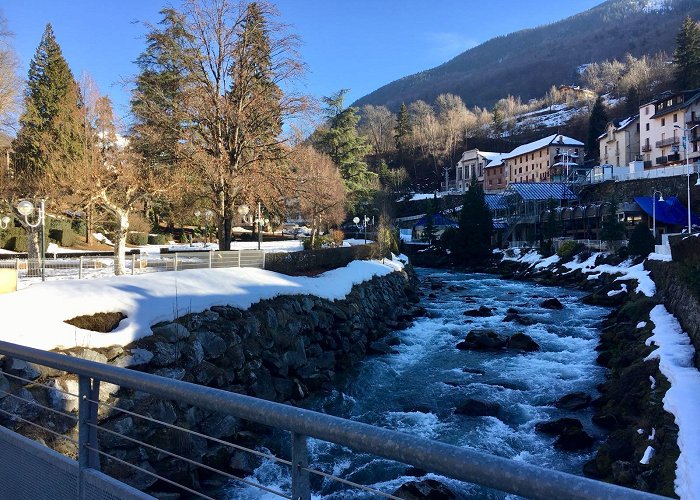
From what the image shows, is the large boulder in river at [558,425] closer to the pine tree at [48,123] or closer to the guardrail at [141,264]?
the guardrail at [141,264]

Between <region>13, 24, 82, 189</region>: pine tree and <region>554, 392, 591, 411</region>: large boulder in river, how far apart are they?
29.9 m

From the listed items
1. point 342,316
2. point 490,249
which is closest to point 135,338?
point 342,316

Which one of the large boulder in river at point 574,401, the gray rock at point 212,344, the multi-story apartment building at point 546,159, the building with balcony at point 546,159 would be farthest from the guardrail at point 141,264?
the multi-story apartment building at point 546,159

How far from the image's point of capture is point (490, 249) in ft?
191

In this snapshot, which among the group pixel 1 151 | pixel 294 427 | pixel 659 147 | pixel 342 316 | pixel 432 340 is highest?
pixel 659 147

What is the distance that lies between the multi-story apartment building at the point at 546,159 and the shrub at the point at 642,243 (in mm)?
41475

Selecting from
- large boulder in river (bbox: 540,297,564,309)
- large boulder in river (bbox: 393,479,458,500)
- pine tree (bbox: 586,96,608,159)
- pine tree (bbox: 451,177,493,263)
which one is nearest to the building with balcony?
pine tree (bbox: 586,96,608,159)

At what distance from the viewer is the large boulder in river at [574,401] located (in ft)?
38.7

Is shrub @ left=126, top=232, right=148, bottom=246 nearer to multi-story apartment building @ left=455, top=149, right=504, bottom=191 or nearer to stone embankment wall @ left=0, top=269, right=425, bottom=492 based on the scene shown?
stone embankment wall @ left=0, top=269, right=425, bottom=492

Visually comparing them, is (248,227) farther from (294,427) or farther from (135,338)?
(294,427)

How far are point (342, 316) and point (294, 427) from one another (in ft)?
52.6

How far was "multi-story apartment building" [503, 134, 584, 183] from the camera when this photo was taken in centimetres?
7781

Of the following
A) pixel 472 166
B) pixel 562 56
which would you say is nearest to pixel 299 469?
pixel 472 166

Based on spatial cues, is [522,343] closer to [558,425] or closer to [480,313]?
[480,313]
